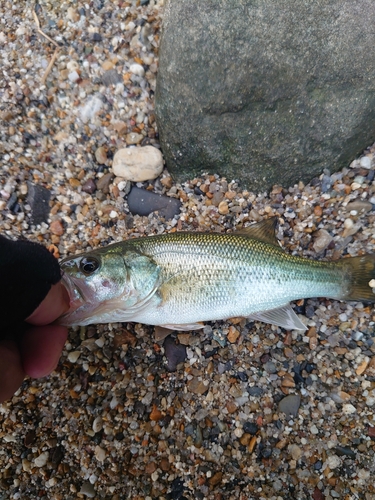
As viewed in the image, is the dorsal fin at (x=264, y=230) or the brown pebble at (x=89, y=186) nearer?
the dorsal fin at (x=264, y=230)

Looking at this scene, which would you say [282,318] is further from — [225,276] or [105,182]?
[105,182]

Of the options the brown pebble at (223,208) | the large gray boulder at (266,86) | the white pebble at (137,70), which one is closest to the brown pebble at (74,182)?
the large gray boulder at (266,86)


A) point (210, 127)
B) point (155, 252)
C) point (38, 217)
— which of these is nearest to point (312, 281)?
point (155, 252)

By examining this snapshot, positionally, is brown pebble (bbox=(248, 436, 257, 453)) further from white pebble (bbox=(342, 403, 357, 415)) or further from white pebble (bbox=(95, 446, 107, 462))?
white pebble (bbox=(95, 446, 107, 462))

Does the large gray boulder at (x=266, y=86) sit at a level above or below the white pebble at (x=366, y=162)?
above

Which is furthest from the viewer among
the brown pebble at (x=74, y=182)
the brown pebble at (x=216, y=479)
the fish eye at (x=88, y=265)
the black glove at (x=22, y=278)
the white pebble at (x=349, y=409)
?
the brown pebble at (x=74, y=182)

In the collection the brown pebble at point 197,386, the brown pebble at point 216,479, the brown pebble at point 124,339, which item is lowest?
the brown pebble at point 216,479

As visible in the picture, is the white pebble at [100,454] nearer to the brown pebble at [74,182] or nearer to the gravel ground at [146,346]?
the gravel ground at [146,346]

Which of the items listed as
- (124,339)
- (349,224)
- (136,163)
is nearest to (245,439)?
(124,339)
